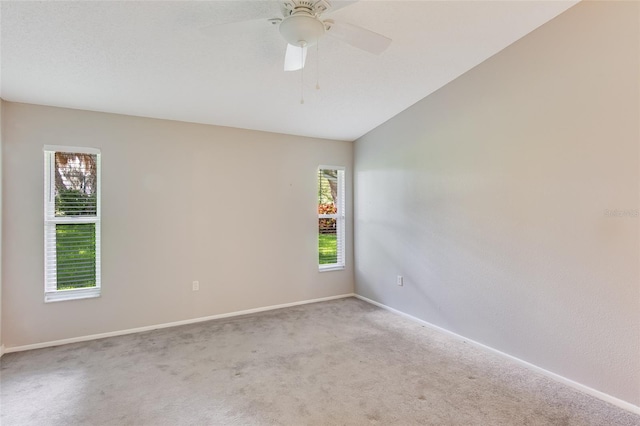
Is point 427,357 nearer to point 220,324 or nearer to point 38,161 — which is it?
point 220,324

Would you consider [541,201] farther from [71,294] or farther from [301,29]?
[71,294]

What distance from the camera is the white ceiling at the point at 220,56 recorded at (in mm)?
2087

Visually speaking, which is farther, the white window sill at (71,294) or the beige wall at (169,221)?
the white window sill at (71,294)

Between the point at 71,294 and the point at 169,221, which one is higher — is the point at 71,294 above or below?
below

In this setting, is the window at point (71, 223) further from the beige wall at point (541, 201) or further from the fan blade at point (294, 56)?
the beige wall at point (541, 201)

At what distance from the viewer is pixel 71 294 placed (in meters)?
3.26

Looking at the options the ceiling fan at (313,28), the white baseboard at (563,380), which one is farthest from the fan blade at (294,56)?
the white baseboard at (563,380)

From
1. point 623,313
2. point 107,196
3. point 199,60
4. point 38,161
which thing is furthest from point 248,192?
point 623,313

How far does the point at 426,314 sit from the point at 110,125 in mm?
4142

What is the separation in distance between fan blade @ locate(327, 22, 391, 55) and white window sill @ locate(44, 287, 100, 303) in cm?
347

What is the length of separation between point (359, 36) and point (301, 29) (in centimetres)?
38

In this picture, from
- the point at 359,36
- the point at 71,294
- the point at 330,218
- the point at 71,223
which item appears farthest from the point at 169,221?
the point at 359,36

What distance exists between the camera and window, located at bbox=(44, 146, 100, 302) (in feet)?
10.4

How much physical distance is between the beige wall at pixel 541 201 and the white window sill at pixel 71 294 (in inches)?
141
